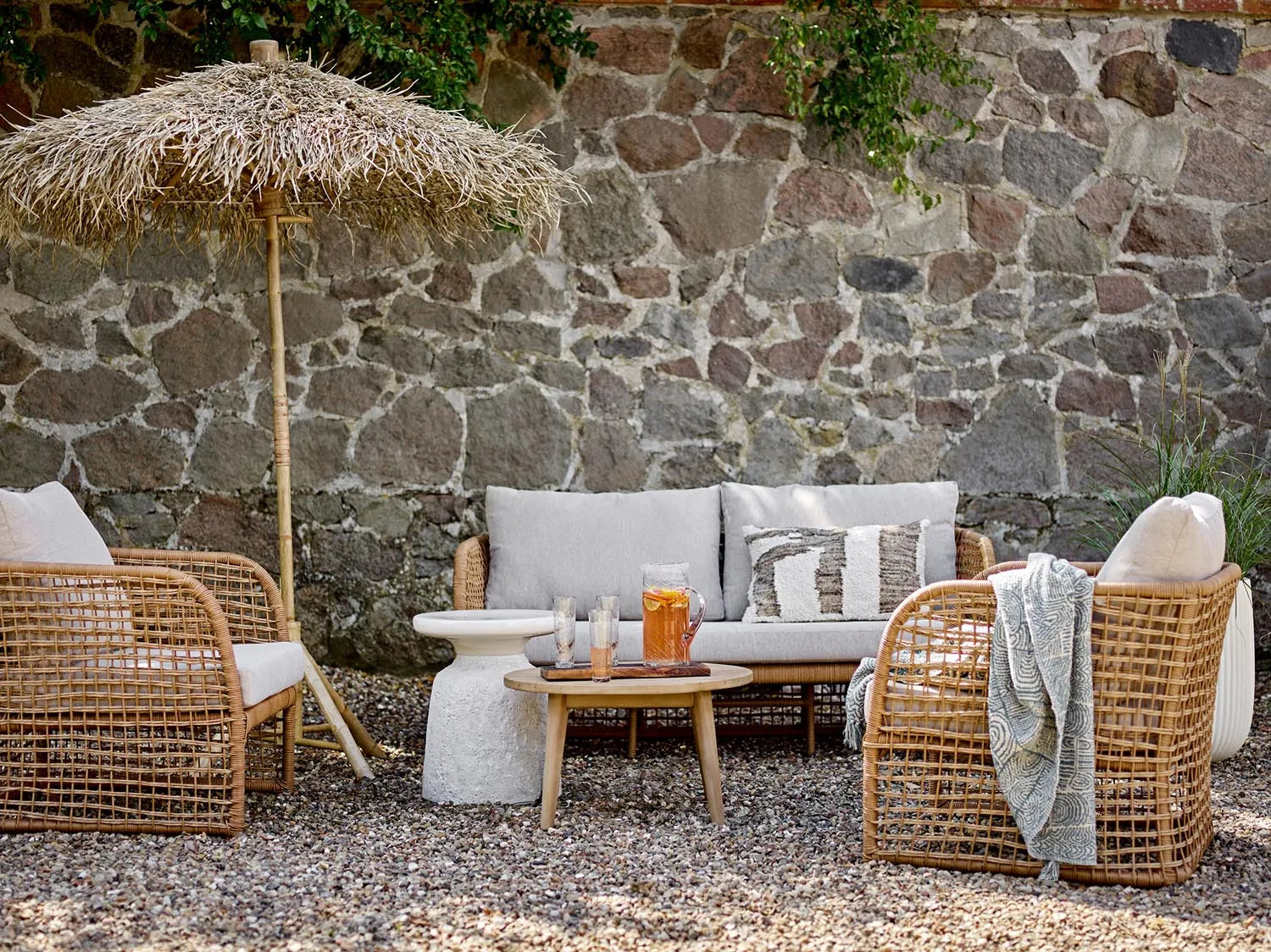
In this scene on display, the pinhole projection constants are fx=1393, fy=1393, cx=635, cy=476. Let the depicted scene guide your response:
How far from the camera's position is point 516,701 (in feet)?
11.5

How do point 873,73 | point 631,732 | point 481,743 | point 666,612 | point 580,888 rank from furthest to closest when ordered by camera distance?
1. point 873,73
2. point 631,732
3. point 481,743
4. point 666,612
5. point 580,888

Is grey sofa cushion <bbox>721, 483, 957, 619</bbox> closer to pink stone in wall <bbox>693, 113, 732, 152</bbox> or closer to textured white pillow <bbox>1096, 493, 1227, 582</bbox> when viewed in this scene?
pink stone in wall <bbox>693, 113, 732, 152</bbox>

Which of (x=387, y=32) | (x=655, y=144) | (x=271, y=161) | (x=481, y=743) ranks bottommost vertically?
(x=481, y=743)

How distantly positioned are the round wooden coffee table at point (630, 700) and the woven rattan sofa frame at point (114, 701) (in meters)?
0.68

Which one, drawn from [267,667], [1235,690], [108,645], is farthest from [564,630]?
[1235,690]

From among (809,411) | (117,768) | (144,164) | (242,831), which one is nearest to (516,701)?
(242,831)

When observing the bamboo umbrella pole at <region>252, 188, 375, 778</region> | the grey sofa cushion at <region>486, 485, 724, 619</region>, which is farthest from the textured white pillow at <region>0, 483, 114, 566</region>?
the grey sofa cushion at <region>486, 485, 724, 619</region>

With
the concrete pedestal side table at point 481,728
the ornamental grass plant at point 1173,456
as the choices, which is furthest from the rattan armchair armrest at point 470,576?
the ornamental grass plant at point 1173,456

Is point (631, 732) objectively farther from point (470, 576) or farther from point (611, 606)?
point (611, 606)

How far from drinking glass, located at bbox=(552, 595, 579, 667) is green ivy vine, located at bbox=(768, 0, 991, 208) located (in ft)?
7.90

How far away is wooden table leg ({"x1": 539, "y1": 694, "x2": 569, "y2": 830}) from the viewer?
3.23 metres

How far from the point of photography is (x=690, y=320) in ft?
17.1

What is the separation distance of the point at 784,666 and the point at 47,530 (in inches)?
79.9

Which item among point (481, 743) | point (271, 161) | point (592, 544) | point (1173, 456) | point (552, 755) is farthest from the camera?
point (1173, 456)
